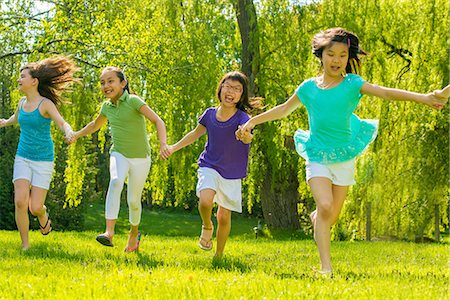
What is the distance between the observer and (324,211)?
5254 mm

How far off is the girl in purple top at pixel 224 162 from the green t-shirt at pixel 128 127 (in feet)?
1.86

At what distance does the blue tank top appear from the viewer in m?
7.16

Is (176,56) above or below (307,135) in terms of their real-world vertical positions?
above

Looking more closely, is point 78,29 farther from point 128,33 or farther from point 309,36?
point 309,36

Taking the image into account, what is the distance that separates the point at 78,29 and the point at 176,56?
6.90 feet

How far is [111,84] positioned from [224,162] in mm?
1520

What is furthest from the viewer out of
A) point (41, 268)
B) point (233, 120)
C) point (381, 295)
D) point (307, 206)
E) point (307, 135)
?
point (307, 206)

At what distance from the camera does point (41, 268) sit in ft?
17.5

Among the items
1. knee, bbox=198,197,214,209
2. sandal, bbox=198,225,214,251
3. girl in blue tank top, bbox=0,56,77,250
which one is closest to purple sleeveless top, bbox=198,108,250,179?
knee, bbox=198,197,214,209

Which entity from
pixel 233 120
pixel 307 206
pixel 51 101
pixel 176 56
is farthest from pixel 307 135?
pixel 307 206

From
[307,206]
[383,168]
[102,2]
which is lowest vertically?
[307,206]

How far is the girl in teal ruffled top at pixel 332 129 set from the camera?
17.4 feet

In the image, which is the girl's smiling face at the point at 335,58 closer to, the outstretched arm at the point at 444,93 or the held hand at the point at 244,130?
the held hand at the point at 244,130

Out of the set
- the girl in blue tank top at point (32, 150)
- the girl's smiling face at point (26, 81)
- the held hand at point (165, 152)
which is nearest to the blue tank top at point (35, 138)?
the girl in blue tank top at point (32, 150)
